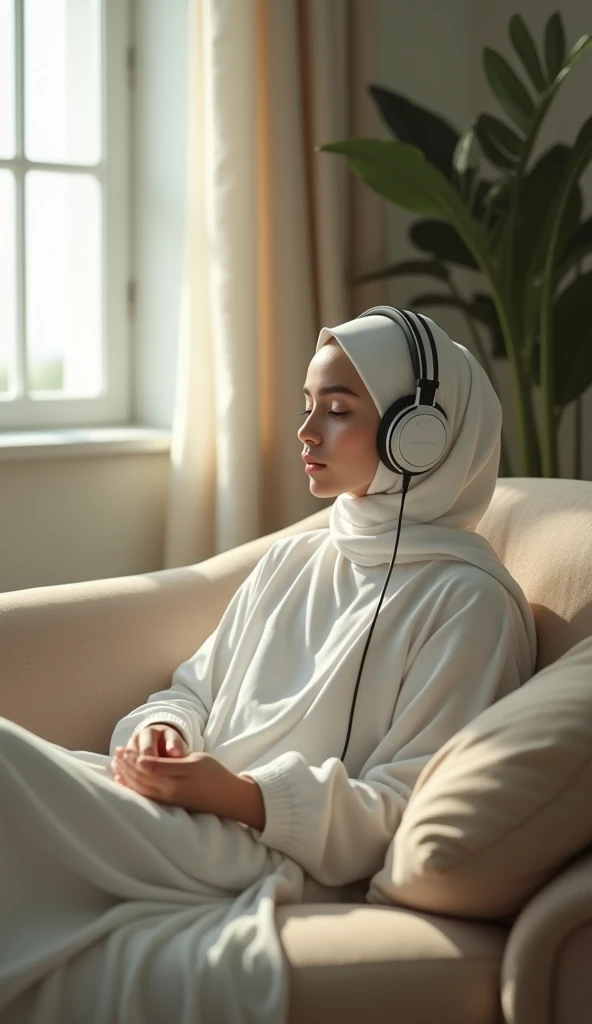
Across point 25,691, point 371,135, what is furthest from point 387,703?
point 371,135

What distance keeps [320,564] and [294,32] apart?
147 cm

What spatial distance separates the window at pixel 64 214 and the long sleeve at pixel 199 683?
1.22 meters

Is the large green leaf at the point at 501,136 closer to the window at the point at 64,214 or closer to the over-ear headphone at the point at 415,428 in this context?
the window at the point at 64,214

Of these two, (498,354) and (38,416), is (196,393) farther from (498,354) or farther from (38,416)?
(498,354)

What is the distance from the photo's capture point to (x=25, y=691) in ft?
5.79

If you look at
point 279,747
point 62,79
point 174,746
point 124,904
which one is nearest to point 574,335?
point 62,79

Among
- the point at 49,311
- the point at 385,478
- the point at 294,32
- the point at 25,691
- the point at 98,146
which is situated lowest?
the point at 25,691

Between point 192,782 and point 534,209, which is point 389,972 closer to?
point 192,782

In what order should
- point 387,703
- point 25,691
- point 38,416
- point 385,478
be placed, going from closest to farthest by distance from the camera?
point 387,703, point 385,478, point 25,691, point 38,416

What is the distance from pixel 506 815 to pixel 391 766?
27 cm

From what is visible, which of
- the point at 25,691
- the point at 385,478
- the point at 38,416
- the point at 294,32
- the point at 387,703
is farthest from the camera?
the point at 38,416

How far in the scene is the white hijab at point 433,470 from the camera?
1.58m

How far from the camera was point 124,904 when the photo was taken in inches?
49.5

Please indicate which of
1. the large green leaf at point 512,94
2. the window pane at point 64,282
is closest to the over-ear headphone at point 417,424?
the large green leaf at point 512,94
